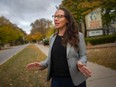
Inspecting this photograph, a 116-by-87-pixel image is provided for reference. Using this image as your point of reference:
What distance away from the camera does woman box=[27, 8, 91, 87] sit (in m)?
3.62

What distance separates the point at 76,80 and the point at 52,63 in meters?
0.43

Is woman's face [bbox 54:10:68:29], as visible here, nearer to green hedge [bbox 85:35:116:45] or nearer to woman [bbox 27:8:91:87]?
woman [bbox 27:8:91:87]

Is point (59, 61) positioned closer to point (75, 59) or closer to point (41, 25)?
point (75, 59)

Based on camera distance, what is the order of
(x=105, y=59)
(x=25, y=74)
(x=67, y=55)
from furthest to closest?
(x=105, y=59) → (x=25, y=74) → (x=67, y=55)

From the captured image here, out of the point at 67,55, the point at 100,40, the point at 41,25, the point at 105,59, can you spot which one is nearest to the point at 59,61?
the point at 67,55

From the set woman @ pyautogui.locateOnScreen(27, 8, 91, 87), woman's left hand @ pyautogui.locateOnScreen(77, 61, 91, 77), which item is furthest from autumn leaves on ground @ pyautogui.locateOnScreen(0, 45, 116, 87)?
woman's left hand @ pyautogui.locateOnScreen(77, 61, 91, 77)

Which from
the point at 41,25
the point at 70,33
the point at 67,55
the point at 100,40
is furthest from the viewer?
the point at 41,25

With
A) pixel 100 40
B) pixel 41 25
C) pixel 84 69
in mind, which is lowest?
pixel 100 40

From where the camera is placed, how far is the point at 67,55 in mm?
3609

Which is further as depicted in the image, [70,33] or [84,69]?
[70,33]

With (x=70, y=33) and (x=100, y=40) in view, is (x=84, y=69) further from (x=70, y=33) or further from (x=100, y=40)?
(x=100, y=40)

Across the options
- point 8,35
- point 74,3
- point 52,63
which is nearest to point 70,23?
point 52,63

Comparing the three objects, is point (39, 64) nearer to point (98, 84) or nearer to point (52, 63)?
point (52, 63)

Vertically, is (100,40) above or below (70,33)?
below
